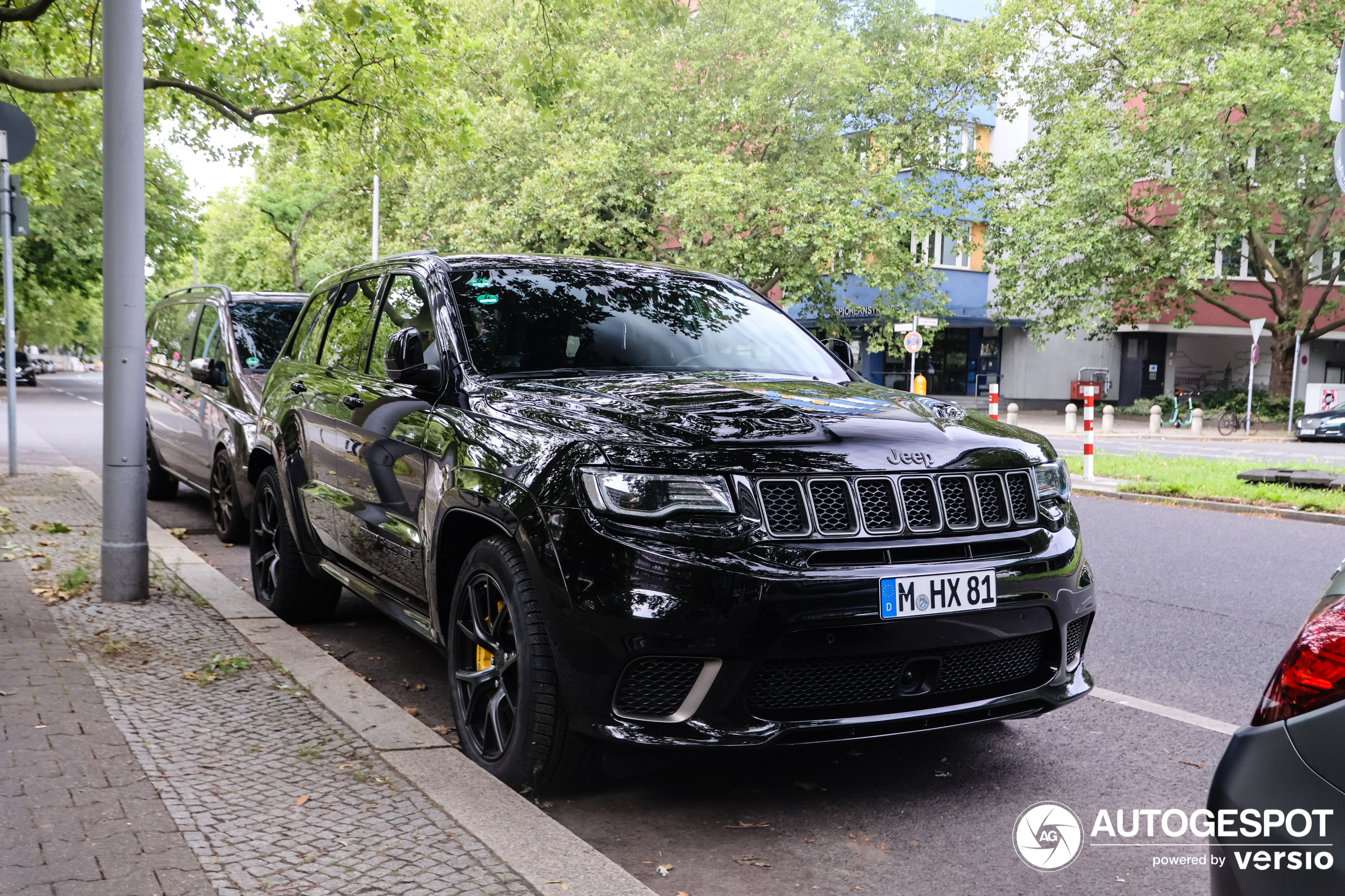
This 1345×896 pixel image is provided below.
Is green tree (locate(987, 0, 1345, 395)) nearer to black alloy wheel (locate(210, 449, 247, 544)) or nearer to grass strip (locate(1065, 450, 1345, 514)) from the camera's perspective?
grass strip (locate(1065, 450, 1345, 514))

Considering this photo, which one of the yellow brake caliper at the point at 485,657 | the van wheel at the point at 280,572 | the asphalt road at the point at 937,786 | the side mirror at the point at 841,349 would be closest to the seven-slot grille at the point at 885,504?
the asphalt road at the point at 937,786

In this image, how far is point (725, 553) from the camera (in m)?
3.30

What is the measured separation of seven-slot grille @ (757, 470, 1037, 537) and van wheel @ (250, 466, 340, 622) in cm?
317

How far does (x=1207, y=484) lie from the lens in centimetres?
1345

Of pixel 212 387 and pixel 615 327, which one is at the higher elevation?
pixel 615 327

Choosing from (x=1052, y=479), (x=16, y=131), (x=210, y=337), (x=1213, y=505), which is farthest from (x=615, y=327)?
(x=1213, y=505)

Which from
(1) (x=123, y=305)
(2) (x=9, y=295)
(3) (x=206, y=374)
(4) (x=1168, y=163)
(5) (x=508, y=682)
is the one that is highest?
(4) (x=1168, y=163)

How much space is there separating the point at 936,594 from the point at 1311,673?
1487 millimetres

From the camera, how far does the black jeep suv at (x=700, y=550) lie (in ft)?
10.9

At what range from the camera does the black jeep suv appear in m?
3.32

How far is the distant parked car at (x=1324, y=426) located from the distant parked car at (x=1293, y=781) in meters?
31.6

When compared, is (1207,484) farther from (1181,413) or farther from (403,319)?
(1181,413)

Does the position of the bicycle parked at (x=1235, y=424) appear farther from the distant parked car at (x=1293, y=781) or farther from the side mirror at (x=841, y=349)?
the distant parked car at (x=1293, y=781)

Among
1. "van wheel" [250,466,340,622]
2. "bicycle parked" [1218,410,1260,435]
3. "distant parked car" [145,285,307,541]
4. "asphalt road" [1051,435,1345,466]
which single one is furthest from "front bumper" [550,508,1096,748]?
"bicycle parked" [1218,410,1260,435]
